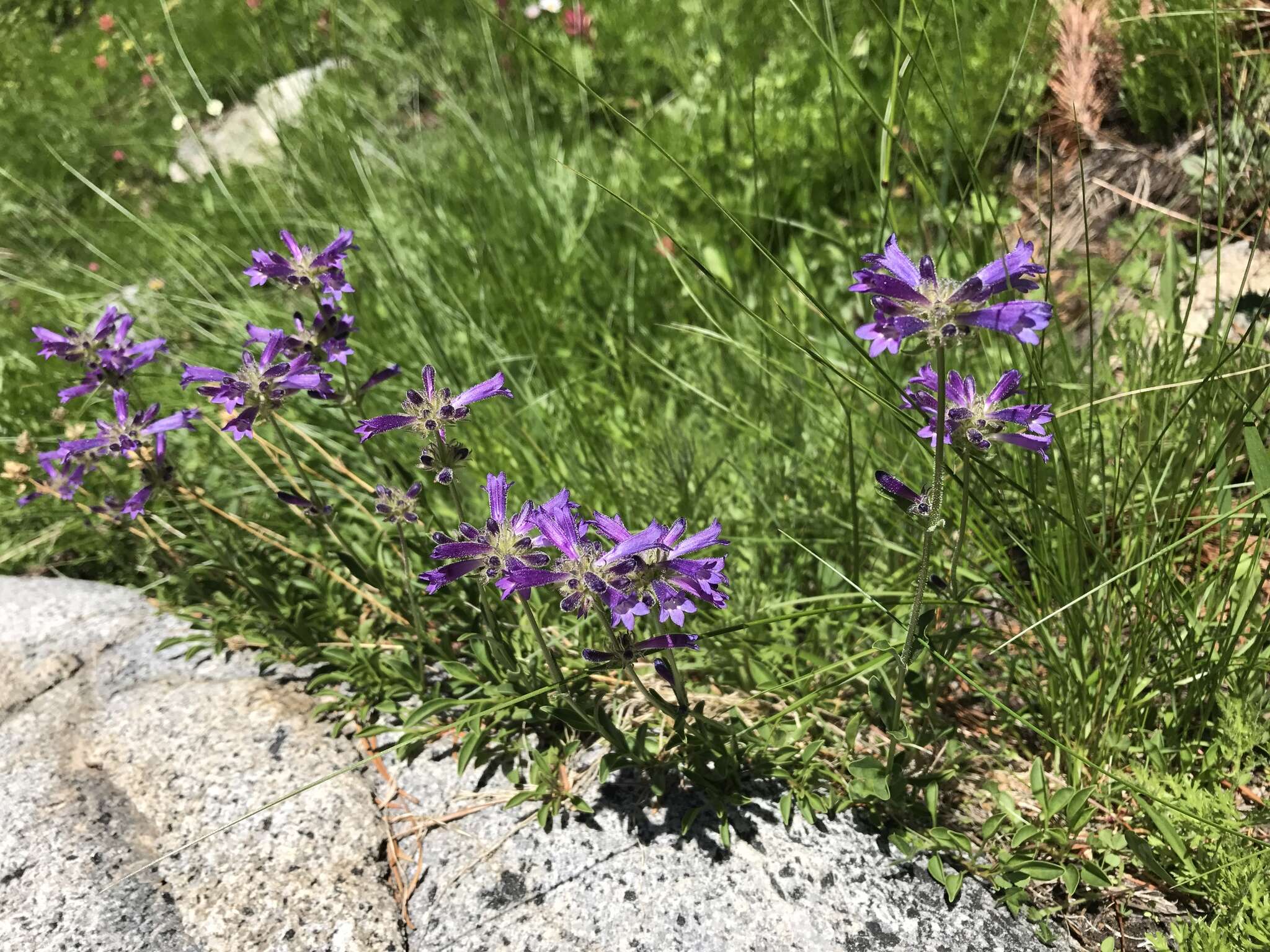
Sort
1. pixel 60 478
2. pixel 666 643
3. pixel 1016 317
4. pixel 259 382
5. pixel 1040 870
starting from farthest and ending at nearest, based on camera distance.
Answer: pixel 60 478
pixel 259 382
pixel 1040 870
pixel 666 643
pixel 1016 317

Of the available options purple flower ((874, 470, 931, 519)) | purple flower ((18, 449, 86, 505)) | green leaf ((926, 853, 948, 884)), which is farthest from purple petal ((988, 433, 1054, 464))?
purple flower ((18, 449, 86, 505))

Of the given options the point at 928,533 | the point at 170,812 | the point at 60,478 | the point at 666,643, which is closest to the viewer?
the point at 928,533

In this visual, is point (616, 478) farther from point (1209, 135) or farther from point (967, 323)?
point (1209, 135)

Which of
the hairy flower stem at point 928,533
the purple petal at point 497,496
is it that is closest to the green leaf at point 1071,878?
the hairy flower stem at point 928,533

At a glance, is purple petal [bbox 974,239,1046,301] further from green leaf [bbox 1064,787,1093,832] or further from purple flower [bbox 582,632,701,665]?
green leaf [bbox 1064,787,1093,832]

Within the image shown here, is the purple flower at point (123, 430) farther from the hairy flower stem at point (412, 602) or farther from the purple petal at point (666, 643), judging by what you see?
the purple petal at point (666, 643)

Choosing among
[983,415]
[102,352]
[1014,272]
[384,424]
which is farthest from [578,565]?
[102,352]

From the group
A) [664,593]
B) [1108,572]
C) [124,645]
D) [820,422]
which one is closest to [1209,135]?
[820,422]

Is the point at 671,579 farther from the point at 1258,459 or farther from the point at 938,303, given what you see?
the point at 1258,459
